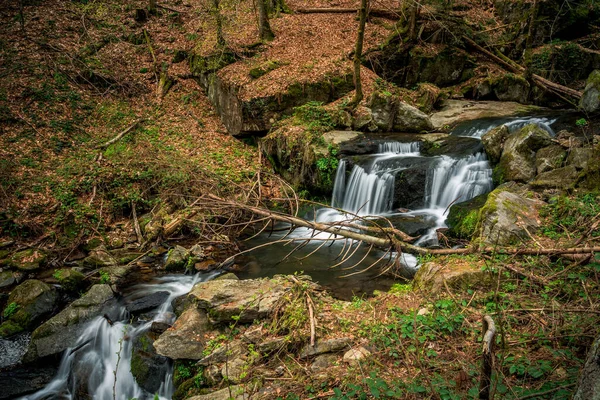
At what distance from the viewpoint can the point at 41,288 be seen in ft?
23.0

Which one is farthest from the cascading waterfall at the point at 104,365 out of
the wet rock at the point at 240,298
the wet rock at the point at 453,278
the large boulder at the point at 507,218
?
the large boulder at the point at 507,218

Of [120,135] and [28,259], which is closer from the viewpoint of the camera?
[28,259]

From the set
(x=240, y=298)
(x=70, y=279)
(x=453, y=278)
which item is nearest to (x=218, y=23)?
(x=70, y=279)

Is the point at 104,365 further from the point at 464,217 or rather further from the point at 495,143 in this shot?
the point at 495,143

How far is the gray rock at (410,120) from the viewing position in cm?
1136

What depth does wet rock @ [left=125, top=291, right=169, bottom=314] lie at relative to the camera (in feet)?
21.8

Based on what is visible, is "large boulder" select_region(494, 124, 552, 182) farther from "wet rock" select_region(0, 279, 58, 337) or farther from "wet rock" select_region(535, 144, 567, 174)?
"wet rock" select_region(0, 279, 58, 337)

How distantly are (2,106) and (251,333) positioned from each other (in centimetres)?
1130

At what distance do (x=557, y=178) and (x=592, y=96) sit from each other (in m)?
4.71

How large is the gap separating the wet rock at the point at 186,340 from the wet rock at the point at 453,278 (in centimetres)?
303

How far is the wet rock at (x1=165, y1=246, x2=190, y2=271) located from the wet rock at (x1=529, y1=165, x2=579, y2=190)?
7.44 meters

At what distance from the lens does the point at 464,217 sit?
25.3 ft

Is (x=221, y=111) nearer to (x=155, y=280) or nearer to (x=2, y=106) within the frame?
(x=2, y=106)

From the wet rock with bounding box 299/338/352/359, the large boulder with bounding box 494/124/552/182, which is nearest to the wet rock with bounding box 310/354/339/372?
the wet rock with bounding box 299/338/352/359
